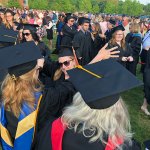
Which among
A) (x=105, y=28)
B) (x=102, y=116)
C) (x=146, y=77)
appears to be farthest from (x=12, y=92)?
(x=105, y=28)

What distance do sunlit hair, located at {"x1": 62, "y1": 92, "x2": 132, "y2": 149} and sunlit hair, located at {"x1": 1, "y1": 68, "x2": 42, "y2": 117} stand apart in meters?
0.64

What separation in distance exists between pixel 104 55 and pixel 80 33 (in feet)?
19.6

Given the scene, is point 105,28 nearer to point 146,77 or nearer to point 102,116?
point 146,77

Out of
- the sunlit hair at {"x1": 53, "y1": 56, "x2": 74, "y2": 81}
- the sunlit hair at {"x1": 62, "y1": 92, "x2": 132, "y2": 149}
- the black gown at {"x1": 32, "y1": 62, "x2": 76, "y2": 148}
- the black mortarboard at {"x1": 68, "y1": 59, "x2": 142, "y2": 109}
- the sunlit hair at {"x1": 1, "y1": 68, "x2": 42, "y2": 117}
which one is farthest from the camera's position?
the sunlit hair at {"x1": 53, "y1": 56, "x2": 74, "y2": 81}

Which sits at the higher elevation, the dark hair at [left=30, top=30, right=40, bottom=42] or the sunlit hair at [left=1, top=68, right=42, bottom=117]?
the sunlit hair at [left=1, top=68, right=42, bottom=117]

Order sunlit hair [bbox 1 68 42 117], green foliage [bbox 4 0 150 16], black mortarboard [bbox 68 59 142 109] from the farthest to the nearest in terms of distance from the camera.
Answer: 1. green foliage [bbox 4 0 150 16]
2. sunlit hair [bbox 1 68 42 117]
3. black mortarboard [bbox 68 59 142 109]

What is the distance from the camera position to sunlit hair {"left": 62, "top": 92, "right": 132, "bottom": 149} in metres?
1.88

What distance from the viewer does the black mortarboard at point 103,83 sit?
201 centimetres

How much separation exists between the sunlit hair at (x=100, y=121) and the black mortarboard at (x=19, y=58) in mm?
Result: 876

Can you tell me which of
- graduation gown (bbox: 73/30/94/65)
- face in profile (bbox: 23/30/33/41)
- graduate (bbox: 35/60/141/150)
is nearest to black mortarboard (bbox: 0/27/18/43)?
face in profile (bbox: 23/30/33/41)

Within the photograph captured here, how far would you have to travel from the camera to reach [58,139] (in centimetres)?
200

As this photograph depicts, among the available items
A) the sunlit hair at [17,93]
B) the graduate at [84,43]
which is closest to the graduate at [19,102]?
the sunlit hair at [17,93]

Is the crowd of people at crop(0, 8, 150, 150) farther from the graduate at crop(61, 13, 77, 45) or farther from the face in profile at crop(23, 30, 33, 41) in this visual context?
the graduate at crop(61, 13, 77, 45)

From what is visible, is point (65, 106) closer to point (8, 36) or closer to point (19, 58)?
point (19, 58)
